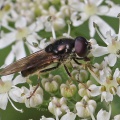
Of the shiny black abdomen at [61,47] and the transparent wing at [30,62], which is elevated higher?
the shiny black abdomen at [61,47]

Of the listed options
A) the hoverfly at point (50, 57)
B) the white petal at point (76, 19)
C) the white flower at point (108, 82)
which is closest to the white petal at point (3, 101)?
the hoverfly at point (50, 57)

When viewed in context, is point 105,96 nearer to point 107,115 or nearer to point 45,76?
point 107,115

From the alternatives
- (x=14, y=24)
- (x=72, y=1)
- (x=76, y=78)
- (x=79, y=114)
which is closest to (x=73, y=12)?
(x=72, y=1)

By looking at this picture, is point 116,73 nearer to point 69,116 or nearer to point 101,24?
point 69,116

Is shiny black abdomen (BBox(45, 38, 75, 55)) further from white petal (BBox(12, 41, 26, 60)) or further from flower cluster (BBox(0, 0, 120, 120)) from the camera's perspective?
white petal (BBox(12, 41, 26, 60))

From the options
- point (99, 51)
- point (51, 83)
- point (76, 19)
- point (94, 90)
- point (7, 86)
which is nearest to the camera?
point (94, 90)

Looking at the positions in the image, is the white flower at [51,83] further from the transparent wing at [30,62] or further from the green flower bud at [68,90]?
the transparent wing at [30,62]

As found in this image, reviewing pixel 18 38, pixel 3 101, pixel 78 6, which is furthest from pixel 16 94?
pixel 78 6
